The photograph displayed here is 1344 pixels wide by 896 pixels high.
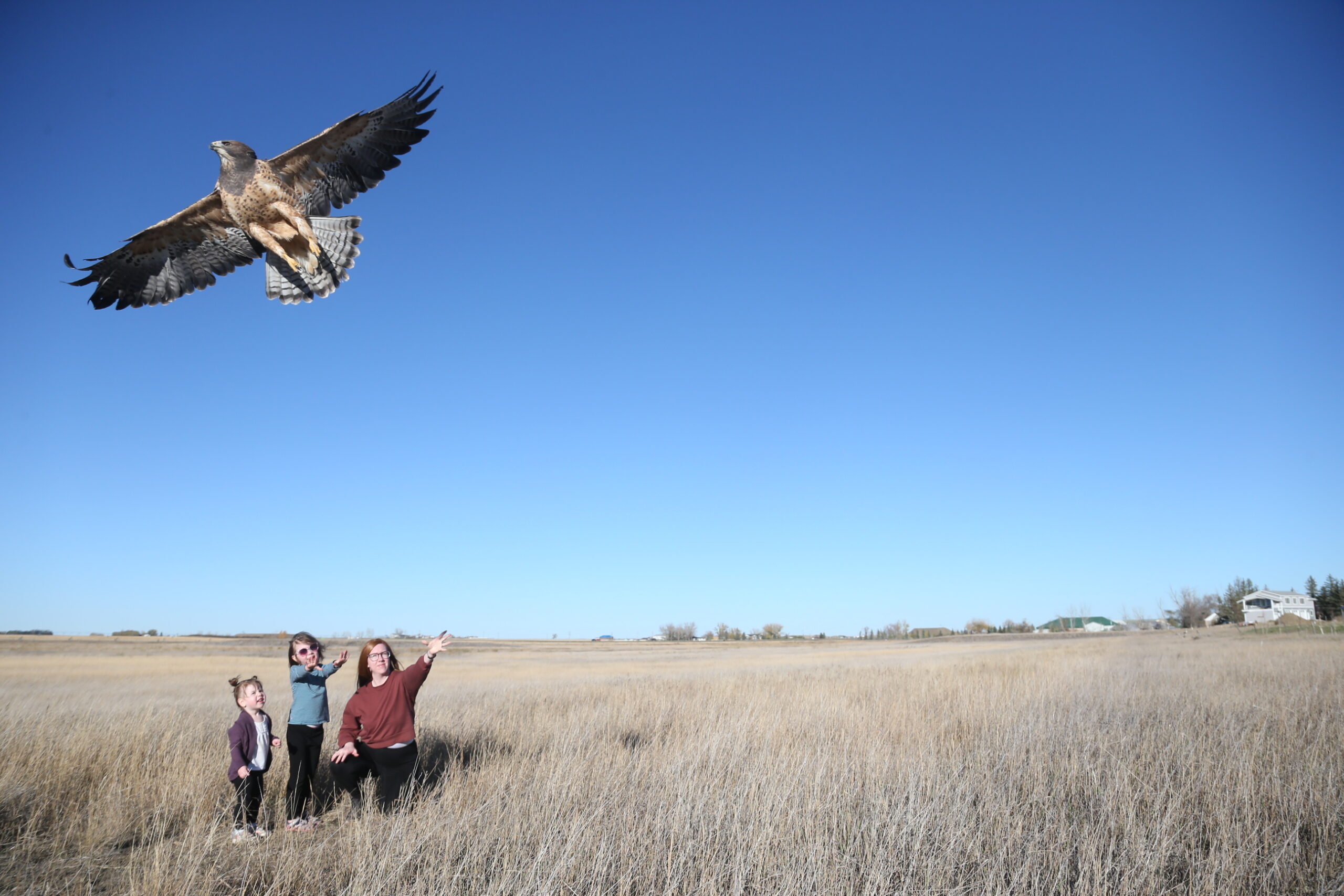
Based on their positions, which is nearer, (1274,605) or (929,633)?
(1274,605)

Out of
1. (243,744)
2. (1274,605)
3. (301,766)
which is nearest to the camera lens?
(243,744)

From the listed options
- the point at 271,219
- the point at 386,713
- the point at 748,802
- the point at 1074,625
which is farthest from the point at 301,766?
the point at 1074,625

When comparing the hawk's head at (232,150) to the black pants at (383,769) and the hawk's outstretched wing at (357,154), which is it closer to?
the hawk's outstretched wing at (357,154)

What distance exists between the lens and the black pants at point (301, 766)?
16.9ft

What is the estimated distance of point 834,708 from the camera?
35.4 feet

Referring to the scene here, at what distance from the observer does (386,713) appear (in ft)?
17.4

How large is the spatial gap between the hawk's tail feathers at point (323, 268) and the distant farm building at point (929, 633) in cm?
10378

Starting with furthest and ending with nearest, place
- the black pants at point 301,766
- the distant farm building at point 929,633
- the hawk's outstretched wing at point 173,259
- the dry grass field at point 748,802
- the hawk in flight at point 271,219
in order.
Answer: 1. the distant farm building at point 929,633
2. the hawk's outstretched wing at point 173,259
3. the hawk in flight at point 271,219
4. the black pants at point 301,766
5. the dry grass field at point 748,802

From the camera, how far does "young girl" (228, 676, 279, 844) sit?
16.0 feet

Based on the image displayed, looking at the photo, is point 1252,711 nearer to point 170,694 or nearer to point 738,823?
point 738,823

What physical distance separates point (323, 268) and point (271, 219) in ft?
3.04

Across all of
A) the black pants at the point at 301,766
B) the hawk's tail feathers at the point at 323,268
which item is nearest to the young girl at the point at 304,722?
the black pants at the point at 301,766

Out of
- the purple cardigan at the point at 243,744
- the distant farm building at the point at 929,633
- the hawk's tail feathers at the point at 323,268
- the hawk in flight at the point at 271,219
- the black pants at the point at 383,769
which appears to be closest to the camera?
the purple cardigan at the point at 243,744

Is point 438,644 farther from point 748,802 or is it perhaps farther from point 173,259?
point 173,259
